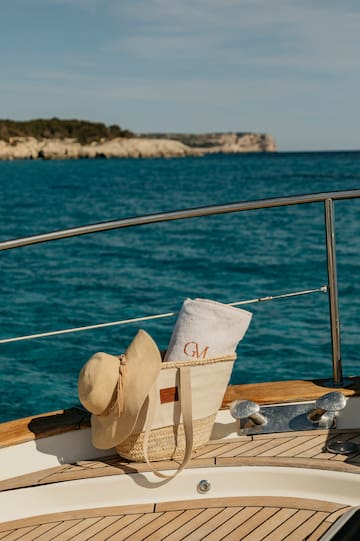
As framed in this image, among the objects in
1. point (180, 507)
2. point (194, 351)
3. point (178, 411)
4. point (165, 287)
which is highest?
point (194, 351)

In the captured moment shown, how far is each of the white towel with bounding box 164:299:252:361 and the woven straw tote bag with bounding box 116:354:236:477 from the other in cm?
8

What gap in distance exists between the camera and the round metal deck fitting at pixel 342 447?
223 cm

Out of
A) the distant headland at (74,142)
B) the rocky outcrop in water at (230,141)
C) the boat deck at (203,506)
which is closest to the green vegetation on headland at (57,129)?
the distant headland at (74,142)

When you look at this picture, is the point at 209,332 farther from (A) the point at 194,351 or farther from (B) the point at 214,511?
(B) the point at 214,511

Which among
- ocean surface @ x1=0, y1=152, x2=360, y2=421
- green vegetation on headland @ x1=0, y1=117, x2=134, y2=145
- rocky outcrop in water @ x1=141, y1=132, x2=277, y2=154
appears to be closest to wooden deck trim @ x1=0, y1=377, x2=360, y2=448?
ocean surface @ x1=0, y1=152, x2=360, y2=421

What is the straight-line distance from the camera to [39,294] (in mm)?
9828

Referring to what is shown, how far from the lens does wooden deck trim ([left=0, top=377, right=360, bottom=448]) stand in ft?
7.45

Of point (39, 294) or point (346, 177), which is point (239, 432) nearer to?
point (39, 294)

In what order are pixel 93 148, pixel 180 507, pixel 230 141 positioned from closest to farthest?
pixel 180 507 < pixel 93 148 < pixel 230 141

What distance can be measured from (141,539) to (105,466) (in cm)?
34

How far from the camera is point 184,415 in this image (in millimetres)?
2176

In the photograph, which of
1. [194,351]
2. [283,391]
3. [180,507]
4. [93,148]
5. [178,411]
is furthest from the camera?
[93,148]

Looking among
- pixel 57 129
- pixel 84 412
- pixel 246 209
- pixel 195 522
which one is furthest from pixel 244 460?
pixel 57 129

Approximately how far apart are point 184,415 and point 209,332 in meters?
0.28
